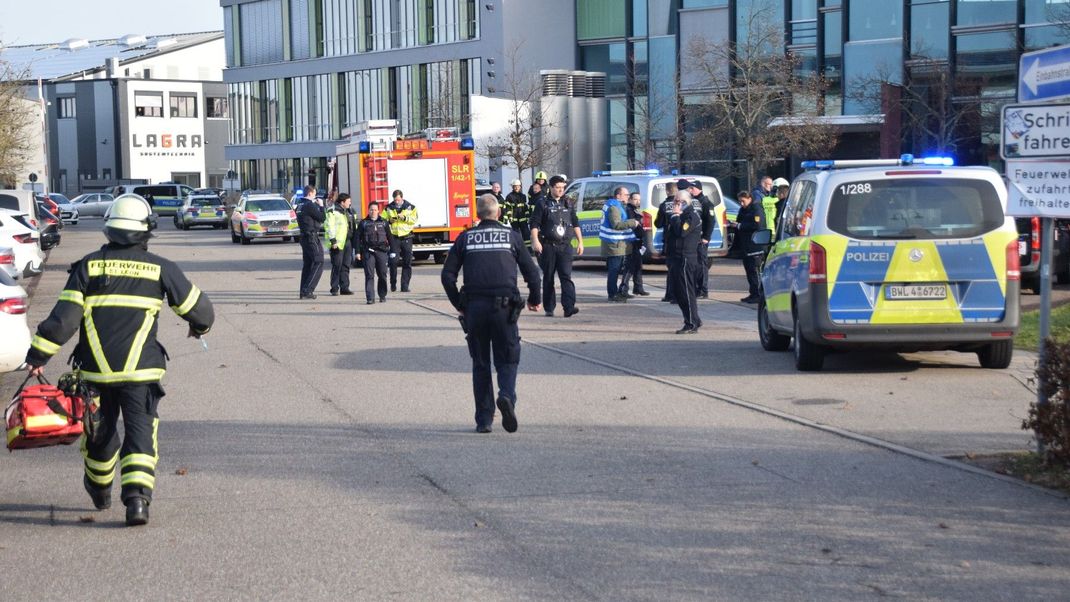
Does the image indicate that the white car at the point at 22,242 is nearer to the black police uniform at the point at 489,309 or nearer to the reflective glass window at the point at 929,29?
the black police uniform at the point at 489,309

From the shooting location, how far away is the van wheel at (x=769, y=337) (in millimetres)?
14734

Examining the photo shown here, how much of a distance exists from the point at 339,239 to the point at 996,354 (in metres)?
12.8

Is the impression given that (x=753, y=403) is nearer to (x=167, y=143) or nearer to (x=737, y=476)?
(x=737, y=476)

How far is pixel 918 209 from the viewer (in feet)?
40.7

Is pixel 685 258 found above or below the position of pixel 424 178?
below

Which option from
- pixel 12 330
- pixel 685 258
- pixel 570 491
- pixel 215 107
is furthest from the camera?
pixel 215 107

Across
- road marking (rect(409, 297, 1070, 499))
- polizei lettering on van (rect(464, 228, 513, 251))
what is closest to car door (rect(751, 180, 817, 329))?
road marking (rect(409, 297, 1070, 499))

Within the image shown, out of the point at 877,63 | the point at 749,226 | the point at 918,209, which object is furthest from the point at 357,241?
the point at 877,63

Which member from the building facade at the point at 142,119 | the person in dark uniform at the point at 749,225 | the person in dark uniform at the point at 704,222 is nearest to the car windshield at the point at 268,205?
the person in dark uniform at the point at 704,222

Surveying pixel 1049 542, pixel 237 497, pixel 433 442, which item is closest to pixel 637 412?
pixel 433 442

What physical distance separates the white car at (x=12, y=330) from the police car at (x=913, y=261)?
6.82 meters

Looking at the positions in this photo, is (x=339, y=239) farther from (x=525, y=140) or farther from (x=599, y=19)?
(x=599, y=19)

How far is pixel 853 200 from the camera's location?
12508 mm

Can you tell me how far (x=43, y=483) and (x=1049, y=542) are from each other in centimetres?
577
